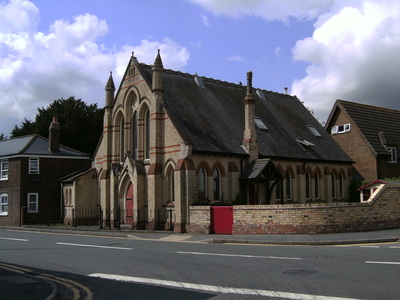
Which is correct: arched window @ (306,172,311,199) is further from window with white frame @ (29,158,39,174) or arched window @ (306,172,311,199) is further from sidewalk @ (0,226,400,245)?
window with white frame @ (29,158,39,174)

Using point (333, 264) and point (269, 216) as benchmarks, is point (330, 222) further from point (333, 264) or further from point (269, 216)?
point (333, 264)

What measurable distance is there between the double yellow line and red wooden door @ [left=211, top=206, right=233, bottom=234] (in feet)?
38.1

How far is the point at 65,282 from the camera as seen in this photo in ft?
33.4

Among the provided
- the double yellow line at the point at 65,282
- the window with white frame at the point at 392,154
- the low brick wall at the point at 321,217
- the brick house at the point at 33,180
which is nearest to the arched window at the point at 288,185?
the low brick wall at the point at 321,217

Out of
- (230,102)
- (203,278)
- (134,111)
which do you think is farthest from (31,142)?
(203,278)

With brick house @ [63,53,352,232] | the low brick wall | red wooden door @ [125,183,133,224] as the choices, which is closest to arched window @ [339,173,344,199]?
brick house @ [63,53,352,232]

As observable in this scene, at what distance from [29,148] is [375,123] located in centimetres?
3006

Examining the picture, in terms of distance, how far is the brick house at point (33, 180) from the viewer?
34500 mm

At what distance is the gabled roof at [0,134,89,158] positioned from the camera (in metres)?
35.4

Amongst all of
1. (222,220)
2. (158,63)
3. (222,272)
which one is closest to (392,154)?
(222,220)

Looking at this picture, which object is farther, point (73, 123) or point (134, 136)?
point (73, 123)

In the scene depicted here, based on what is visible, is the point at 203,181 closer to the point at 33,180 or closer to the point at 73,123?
the point at 33,180

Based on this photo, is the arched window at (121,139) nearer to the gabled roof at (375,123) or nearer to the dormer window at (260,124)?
the dormer window at (260,124)

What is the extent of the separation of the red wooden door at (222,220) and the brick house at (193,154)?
2053 mm
